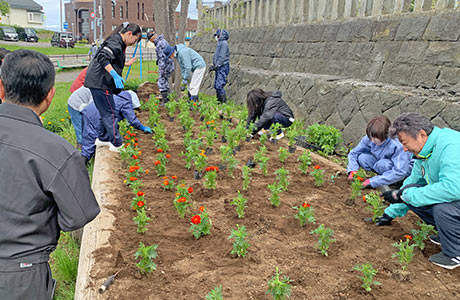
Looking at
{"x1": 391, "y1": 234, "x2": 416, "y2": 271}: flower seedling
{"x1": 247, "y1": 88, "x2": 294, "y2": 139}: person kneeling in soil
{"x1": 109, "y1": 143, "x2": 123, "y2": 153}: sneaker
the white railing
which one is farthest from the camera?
{"x1": 247, "y1": 88, "x2": 294, "y2": 139}: person kneeling in soil

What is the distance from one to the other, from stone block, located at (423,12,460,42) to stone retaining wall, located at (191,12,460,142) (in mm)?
11

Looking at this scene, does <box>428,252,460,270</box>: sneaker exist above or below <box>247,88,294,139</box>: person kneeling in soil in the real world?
below

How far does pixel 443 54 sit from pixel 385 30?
141 centimetres

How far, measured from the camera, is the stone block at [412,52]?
5.68 metres

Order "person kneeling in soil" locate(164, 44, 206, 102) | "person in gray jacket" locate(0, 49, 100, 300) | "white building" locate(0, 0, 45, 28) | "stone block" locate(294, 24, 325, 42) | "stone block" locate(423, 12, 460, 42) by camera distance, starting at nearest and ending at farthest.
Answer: "person in gray jacket" locate(0, 49, 100, 300), "stone block" locate(423, 12, 460, 42), "stone block" locate(294, 24, 325, 42), "person kneeling in soil" locate(164, 44, 206, 102), "white building" locate(0, 0, 45, 28)

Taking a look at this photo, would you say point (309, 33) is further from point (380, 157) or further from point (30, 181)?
point (30, 181)

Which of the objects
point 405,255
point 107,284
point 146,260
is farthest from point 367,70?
point 107,284

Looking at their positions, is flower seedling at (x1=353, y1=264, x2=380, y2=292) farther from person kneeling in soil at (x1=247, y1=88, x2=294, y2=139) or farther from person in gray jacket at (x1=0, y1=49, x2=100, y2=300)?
person kneeling in soil at (x1=247, y1=88, x2=294, y2=139)

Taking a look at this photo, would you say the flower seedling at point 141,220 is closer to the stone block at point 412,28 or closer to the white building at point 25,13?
the stone block at point 412,28

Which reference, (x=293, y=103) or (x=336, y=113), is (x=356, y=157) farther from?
(x=293, y=103)

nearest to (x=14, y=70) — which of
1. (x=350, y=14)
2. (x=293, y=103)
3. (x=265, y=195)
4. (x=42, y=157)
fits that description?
(x=42, y=157)

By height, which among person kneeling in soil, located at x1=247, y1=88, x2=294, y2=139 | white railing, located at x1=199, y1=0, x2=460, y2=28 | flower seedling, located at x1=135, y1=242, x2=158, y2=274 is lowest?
flower seedling, located at x1=135, y1=242, x2=158, y2=274

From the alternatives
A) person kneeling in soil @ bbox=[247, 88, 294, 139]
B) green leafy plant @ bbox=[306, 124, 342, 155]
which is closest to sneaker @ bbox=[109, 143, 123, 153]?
person kneeling in soil @ bbox=[247, 88, 294, 139]

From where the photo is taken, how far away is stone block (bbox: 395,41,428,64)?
5684 mm
